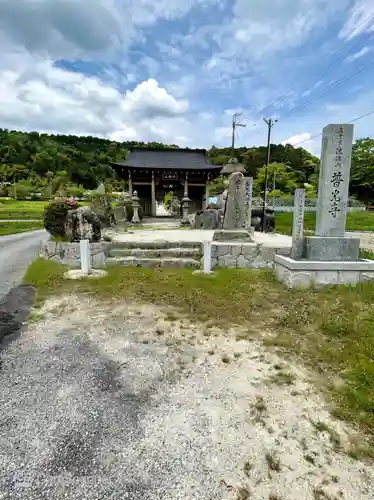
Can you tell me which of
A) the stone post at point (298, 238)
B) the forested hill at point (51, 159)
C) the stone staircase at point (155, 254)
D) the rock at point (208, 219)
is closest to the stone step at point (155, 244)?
the stone staircase at point (155, 254)

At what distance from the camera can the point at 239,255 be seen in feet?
25.4

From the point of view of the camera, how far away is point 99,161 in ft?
217

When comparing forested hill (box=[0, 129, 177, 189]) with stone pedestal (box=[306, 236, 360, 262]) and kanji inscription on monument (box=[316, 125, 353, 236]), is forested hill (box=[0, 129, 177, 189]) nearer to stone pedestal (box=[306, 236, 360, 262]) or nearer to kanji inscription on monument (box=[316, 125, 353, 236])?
kanji inscription on monument (box=[316, 125, 353, 236])

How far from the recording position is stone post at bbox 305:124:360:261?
230 inches

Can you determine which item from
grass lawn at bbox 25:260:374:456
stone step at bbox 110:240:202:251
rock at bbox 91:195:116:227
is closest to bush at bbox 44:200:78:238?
grass lawn at bbox 25:260:374:456

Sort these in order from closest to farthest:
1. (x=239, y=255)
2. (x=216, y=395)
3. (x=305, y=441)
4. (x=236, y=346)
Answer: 1. (x=305, y=441)
2. (x=216, y=395)
3. (x=236, y=346)
4. (x=239, y=255)

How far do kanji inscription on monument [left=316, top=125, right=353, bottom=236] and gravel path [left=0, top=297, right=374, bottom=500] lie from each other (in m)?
3.66

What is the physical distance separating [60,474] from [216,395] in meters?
1.35

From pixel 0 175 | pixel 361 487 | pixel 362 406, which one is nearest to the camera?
pixel 361 487

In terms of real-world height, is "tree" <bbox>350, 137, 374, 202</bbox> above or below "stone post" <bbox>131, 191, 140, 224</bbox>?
above

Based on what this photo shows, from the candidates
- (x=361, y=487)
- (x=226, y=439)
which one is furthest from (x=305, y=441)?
(x=226, y=439)

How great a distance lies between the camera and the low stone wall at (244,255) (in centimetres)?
767

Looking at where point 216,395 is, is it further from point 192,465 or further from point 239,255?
point 239,255

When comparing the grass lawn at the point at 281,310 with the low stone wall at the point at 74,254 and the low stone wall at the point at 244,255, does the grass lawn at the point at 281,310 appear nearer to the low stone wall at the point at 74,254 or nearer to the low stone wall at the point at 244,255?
the low stone wall at the point at 74,254
